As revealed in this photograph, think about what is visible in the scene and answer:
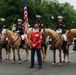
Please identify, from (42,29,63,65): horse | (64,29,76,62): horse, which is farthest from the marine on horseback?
(64,29,76,62): horse

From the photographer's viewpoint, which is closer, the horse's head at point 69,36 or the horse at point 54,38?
the horse at point 54,38

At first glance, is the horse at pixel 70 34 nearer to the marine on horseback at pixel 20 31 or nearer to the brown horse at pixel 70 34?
the brown horse at pixel 70 34

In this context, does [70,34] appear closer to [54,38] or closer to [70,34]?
[70,34]

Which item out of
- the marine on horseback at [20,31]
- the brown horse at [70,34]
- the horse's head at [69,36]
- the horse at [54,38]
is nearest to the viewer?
the horse at [54,38]

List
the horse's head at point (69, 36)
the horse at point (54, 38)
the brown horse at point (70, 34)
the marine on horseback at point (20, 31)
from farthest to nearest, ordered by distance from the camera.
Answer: the marine on horseback at point (20, 31)
the horse's head at point (69, 36)
the brown horse at point (70, 34)
the horse at point (54, 38)

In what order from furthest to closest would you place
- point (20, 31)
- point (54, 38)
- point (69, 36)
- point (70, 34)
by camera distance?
point (20, 31), point (69, 36), point (70, 34), point (54, 38)

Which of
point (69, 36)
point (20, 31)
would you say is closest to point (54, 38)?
point (69, 36)

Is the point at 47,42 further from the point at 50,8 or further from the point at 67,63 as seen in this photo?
the point at 50,8

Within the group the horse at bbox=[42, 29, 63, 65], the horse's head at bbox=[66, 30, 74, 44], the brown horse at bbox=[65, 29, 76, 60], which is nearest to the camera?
the horse at bbox=[42, 29, 63, 65]

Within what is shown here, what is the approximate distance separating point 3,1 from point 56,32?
3611cm

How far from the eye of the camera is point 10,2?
52812 mm

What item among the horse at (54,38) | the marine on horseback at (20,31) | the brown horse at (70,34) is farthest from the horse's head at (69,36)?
the marine on horseback at (20,31)

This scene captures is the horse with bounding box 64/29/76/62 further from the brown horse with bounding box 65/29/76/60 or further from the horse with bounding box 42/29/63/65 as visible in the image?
the horse with bounding box 42/29/63/65

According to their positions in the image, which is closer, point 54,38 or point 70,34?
point 54,38
